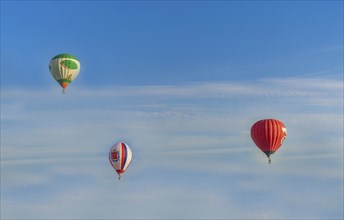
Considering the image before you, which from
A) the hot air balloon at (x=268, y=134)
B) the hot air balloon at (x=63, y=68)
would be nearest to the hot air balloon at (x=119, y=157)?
the hot air balloon at (x=63, y=68)

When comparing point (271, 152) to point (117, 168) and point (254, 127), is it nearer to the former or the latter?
point (254, 127)

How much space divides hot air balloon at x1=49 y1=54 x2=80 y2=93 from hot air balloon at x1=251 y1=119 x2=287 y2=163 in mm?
33372

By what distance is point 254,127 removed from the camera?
8494cm

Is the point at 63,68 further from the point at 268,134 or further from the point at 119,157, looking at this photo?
→ the point at 268,134

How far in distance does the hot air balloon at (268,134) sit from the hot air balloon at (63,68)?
33.4 metres

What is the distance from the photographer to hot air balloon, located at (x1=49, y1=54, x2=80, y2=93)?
9812cm

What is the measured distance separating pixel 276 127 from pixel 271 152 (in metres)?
3.90

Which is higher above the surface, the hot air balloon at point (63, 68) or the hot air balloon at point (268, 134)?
the hot air balloon at point (63, 68)

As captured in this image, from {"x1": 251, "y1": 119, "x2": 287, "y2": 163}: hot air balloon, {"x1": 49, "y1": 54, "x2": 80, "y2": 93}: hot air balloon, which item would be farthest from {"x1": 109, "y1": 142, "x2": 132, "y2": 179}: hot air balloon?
{"x1": 251, "y1": 119, "x2": 287, "y2": 163}: hot air balloon

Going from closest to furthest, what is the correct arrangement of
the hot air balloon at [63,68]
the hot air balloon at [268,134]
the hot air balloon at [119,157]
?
the hot air balloon at [268,134]
the hot air balloon at [119,157]
the hot air balloon at [63,68]

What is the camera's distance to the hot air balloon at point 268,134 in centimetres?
8381

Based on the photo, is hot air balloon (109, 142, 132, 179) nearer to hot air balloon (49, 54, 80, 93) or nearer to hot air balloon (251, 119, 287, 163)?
hot air balloon (49, 54, 80, 93)

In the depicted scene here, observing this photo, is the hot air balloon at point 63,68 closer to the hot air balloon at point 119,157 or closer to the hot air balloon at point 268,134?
the hot air balloon at point 119,157

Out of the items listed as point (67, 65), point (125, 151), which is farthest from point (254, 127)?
point (67, 65)
